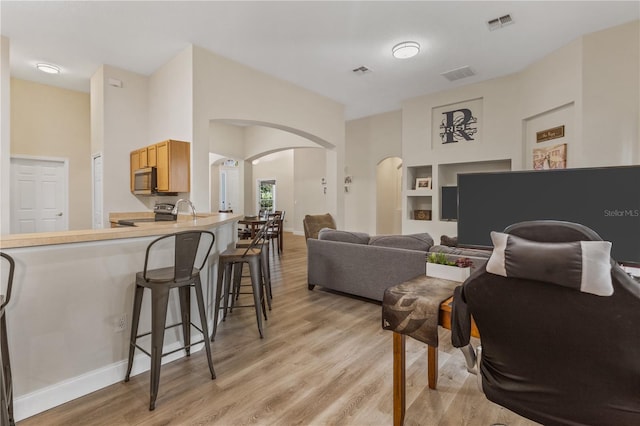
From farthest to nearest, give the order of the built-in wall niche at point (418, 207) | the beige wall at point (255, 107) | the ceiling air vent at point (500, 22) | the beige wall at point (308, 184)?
1. the beige wall at point (308, 184)
2. the built-in wall niche at point (418, 207)
3. the beige wall at point (255, 107)
4. the ceiling air vent at point (500, 22)

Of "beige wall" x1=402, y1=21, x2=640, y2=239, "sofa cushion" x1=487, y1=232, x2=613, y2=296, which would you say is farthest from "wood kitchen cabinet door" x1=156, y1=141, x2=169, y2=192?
"beige wall" x1=402, y1=21, x2=640, y2=239

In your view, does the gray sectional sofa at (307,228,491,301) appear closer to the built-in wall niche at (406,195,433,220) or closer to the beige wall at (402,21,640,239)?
the beige wall at (402,21,640,239)

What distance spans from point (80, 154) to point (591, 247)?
24.1 feet

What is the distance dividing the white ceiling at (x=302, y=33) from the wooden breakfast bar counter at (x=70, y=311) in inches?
109

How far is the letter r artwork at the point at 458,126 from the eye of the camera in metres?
5.86

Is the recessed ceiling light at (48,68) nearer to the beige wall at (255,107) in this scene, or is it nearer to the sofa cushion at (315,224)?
the beige wall at (255,107)

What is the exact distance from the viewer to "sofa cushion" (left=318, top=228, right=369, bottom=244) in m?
3.86

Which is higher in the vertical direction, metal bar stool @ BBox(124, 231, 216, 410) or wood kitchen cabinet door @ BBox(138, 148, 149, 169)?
wood kitchen cabinet door @ BBox(138, 148, 149, 169)

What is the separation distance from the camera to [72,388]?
6.45 ft

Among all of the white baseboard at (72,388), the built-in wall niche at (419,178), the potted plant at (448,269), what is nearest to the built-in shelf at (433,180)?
the built-in wall niche at (419,178)

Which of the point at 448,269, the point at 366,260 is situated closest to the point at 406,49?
the point at 366,260

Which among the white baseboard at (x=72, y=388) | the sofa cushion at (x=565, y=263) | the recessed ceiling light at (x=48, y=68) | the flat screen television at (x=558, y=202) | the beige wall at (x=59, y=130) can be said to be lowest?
the white baseboard at (x=72, y=388)

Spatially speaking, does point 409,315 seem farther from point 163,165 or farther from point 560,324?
point 163,165

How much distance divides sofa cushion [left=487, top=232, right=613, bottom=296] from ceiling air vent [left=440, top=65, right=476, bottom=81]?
504 centimetres
